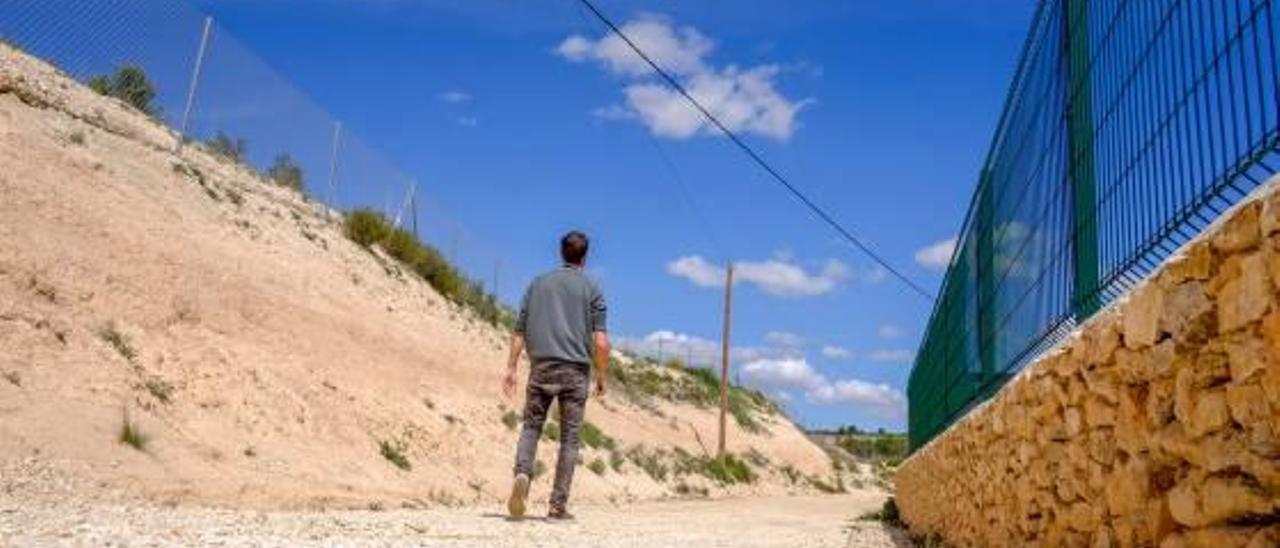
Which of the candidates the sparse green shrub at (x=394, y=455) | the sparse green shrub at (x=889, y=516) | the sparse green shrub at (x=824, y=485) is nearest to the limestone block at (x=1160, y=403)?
the sparse green shrub at (x=889, y=516)

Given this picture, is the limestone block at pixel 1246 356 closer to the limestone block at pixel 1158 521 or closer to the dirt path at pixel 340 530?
the limestone block at pixel 1158 521

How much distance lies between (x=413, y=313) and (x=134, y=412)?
12.2 meters

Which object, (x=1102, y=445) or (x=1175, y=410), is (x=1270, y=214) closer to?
(x=1175, y=410)

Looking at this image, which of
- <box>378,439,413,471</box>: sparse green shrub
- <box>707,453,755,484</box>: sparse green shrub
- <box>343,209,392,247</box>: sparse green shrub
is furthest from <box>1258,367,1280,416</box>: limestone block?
<box>707,453,755,484</box>: sparse green shrub

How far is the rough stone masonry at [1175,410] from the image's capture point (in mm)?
2221

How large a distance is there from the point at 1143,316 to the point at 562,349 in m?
5.19

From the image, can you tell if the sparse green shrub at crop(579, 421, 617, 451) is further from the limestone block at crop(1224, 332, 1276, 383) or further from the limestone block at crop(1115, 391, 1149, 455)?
the limestone block at crop(1224, 332, 1276, 383)

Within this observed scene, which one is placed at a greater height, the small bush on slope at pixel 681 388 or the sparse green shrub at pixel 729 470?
the small bush on slope at pixel 681 388

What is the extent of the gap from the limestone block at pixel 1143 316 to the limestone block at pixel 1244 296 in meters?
0.40

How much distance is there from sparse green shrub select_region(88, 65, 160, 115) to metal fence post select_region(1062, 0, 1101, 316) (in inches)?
746

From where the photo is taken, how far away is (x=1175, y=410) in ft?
8.84

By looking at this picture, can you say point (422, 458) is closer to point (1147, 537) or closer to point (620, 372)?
point (1147, 537)

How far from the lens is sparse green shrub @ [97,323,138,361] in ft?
41.1

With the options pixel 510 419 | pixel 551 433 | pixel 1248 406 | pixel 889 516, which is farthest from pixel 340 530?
pixel 510 419
